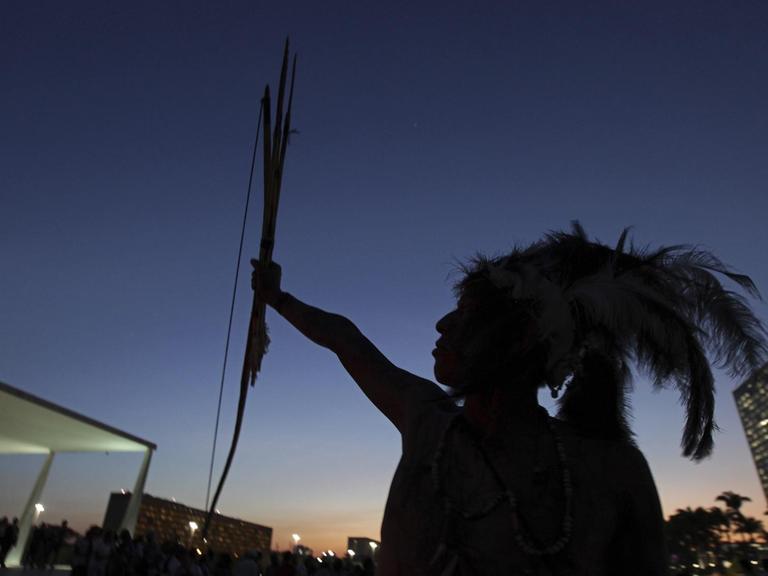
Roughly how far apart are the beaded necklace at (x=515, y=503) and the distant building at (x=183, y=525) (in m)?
0.64

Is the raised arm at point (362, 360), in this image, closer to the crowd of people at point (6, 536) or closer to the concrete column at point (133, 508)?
the crowd of people at point (6, 536)

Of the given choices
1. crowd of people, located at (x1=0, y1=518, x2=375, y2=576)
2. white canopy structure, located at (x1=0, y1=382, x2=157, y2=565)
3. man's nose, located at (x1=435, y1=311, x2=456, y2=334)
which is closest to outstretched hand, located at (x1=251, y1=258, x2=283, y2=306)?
man's nose, located at (x1=435, y1=311, x2=456, y2=334)

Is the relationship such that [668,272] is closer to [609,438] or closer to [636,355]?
[636,355]

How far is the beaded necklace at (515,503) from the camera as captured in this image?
1.06m

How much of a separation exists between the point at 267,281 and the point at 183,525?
45.2 meters

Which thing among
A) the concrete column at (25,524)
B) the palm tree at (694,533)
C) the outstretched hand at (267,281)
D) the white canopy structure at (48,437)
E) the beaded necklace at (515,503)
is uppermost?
the palm tree at (694,533)

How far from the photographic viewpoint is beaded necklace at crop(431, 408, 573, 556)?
106 cm

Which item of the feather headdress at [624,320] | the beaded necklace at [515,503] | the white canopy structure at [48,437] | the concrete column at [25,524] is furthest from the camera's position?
the concrete column at [25,524]

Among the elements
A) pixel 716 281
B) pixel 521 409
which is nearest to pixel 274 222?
pixel 521 409

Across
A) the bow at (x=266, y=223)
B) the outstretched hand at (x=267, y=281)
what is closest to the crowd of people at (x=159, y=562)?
the bow at (x=266, y=223)

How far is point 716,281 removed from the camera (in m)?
1.42

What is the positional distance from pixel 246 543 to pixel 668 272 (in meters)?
62.5

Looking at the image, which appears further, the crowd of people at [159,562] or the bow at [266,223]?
the crowd of people at [159,562]

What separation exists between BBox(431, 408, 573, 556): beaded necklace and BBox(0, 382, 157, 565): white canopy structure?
16.2m
